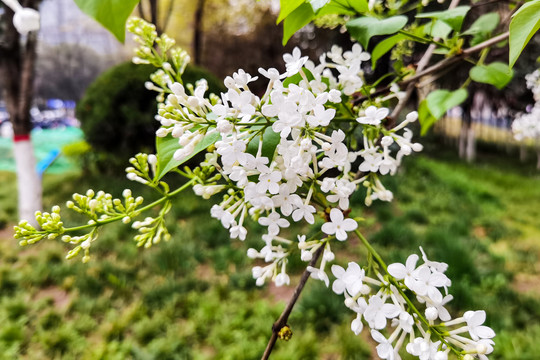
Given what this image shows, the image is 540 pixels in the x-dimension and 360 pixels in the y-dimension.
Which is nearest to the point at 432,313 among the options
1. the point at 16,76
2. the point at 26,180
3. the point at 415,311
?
the point at 415,311

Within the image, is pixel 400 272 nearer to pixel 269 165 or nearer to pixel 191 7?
pixel 269 165

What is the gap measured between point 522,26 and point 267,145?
32 centimetres

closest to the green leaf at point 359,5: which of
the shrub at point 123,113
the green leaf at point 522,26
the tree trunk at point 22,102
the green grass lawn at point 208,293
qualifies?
the green leaf at point 522,26

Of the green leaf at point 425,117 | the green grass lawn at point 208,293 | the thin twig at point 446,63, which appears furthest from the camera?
the green grass lawn at point 208,293

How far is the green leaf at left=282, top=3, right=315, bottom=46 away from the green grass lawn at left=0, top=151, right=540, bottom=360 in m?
2.15

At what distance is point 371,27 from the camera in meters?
0.64

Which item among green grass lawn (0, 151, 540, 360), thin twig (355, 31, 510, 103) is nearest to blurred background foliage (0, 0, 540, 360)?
green grass lawn (0, 151, 540, 360)

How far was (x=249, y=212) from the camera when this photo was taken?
65cm

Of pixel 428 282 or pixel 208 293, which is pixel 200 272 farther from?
pixel 428 282

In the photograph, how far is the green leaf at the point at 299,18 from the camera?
0.59 metres

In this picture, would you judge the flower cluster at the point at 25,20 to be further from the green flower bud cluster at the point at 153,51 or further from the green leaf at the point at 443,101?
the green leaf at the point at 443,101

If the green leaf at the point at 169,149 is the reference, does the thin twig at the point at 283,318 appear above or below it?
below

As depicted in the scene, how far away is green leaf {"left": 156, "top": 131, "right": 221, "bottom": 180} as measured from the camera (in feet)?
1.74

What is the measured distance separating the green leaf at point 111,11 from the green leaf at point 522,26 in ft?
1.39
